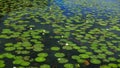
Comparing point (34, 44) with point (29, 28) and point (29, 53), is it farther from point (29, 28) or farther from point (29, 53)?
point (29, 28)

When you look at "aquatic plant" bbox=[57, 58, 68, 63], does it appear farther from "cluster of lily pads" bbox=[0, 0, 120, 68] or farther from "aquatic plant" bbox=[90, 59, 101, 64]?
"aquatic plant" bbox=[90, 59, 101, 64]

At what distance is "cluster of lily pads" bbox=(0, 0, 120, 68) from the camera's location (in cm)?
560

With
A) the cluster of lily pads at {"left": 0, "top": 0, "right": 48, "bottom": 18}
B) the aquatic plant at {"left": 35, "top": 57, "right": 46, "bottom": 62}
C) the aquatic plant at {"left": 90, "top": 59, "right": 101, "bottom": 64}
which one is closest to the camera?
the aquatic plant at {"left": 35, "top": 57, "right": 46, "bottom": 62}

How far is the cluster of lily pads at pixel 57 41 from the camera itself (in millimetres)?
5602

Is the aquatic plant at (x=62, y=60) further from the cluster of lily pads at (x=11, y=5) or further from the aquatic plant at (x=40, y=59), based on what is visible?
the cluster of lily pads at (x=11, y=5)

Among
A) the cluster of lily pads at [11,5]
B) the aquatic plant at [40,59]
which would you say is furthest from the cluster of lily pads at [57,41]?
the cluster of lily pads at [11,5]

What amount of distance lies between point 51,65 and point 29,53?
2.82 ft

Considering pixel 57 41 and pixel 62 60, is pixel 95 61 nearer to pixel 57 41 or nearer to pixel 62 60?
pixel 62 60

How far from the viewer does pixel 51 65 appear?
214 inches

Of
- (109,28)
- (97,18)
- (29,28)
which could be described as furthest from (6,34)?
(97,18)

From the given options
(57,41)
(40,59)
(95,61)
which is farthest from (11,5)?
(95,61)

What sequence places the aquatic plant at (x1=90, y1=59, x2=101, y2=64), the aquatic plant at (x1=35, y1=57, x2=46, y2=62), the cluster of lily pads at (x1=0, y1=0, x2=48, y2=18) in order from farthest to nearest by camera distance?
1. the cluster of lily pads at (x1=0, y1=0, x2=48, y2=18)
2. the aquatic plant at (x1=90, y1=59, x2=101, y2=64)
3. the aquatic plant at (x1=35, y1=57, x2=46, y2=62)

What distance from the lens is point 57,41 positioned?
695 centimetres

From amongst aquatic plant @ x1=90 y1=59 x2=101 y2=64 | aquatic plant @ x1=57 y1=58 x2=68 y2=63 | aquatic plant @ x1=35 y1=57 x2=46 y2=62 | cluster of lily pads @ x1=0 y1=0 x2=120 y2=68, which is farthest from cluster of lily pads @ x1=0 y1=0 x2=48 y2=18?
aquatic plant @ x1=90 y1=59 x2=101 y2=64
